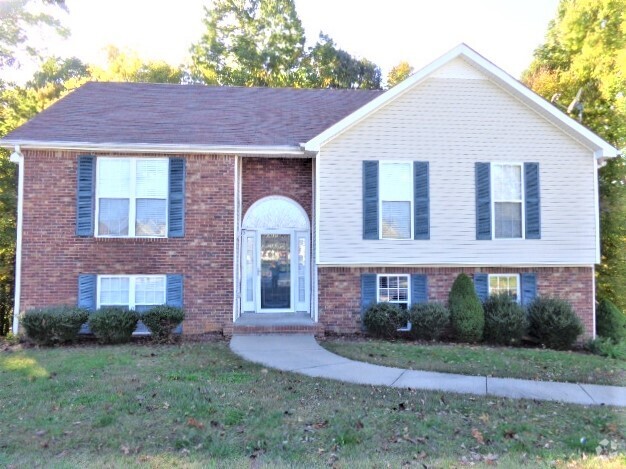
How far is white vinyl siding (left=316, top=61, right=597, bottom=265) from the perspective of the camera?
10641mm

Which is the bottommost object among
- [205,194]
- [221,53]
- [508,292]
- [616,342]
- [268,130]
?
[616,342]

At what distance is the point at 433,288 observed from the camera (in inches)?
433

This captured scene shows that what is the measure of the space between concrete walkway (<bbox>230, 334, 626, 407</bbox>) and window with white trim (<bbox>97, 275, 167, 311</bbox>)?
2956mm

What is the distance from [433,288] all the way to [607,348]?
376 centimetres

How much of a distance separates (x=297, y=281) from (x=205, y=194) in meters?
3.09

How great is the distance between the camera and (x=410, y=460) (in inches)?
160

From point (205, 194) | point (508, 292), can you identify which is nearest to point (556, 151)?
point (508, 292)

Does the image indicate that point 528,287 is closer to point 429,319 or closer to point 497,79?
point 429,319

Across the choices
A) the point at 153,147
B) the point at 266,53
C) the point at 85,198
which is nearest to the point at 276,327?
the point at 153,147

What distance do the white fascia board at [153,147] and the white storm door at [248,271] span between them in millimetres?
2113

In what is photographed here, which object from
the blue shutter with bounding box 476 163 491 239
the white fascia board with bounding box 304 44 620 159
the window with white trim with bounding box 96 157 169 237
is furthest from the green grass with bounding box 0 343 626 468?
the white fascia board with bounding box 304 44 620 159

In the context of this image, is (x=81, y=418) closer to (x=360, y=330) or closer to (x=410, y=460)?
(x=410, y=460)

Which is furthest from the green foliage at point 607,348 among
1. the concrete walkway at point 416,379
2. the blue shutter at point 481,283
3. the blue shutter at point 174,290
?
the blue shutter at point 174,290

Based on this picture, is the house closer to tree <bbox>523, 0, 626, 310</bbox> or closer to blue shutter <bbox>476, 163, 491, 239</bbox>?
blue shutter <bbox>476, 163, 491, 239</bbox>
